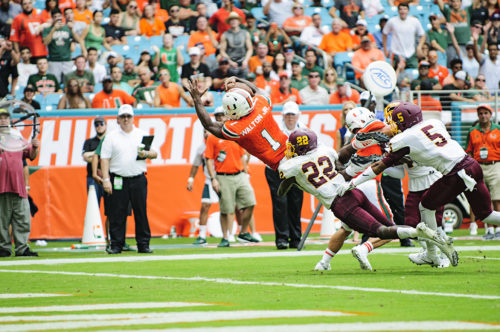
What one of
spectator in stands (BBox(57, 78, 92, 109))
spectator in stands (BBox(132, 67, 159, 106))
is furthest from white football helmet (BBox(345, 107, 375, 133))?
spectator in stands (BBox(132, 67, 159, 106))

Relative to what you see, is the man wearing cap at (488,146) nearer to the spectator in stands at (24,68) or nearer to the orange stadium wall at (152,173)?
the orange stadium wall at (152,173)

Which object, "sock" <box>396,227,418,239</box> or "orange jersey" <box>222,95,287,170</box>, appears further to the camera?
"orange jersey" <box>222,95,287,170</box>

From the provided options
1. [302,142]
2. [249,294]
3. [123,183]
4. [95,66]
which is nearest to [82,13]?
[95,66]

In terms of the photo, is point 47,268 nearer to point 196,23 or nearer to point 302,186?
point 302,186

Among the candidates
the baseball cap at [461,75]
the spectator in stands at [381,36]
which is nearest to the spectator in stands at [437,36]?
the spectator in stands at [381,36]

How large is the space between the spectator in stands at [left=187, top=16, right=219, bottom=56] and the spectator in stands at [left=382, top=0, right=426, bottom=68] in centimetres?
443

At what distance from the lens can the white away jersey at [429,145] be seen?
9.27 m

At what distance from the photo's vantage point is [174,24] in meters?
22.6

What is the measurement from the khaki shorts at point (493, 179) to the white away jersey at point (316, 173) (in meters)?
7.02

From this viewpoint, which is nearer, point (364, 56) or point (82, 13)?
point (364, 56)

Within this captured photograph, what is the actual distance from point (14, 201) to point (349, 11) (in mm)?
13534

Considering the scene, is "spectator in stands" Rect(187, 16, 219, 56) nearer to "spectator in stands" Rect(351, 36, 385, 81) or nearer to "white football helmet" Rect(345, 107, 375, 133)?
"spectator in stands" Rect(351, 36, 385, 81)

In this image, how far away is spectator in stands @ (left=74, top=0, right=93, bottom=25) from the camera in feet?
71.4

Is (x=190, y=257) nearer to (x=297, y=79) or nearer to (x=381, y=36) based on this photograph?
(x=297, y=79)
